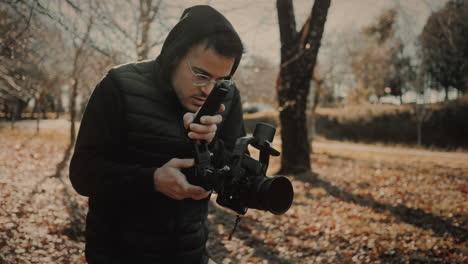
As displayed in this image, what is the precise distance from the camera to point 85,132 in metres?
1.34

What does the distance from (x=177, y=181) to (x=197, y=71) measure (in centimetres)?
54

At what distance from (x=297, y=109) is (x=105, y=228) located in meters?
7.33

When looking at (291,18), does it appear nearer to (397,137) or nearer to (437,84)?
(397,137)

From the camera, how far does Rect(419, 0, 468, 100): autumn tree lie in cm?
539

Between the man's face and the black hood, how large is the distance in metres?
0.04

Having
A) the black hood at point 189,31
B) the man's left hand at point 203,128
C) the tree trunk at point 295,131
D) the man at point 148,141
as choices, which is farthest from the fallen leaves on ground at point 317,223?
the man's left hand at point 203,128

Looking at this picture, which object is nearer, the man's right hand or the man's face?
the man's right hand

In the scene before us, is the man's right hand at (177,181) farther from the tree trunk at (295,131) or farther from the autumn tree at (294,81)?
the tree trunk at (295,131)

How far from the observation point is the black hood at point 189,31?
145 cm

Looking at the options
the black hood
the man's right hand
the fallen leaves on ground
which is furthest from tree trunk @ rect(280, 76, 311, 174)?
the man's right hand

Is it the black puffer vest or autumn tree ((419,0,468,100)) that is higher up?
autumn tree ((419,0,468,100))

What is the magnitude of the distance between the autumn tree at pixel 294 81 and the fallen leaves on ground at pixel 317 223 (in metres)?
0.71

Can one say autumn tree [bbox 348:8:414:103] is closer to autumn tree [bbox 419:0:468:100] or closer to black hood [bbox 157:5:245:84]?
autumn tree [bbox 419:0:468:100]

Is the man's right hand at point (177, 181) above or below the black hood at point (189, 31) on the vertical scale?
below
